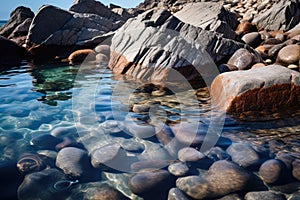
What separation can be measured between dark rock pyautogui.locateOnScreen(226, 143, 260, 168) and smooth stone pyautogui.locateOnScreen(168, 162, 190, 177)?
2.16ft

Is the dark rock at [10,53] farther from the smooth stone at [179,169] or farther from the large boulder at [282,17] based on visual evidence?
the large boulder at [282,17]

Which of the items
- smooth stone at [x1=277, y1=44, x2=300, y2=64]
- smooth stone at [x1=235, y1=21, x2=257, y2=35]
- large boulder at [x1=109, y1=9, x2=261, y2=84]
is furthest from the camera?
smooth stone at [x1=235, y1=21, x2=257, y2=35]

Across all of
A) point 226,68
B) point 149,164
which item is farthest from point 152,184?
point 226,68

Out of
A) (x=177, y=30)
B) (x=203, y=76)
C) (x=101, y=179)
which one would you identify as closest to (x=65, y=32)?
(x=177, y=30)

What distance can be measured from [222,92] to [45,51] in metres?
10.9

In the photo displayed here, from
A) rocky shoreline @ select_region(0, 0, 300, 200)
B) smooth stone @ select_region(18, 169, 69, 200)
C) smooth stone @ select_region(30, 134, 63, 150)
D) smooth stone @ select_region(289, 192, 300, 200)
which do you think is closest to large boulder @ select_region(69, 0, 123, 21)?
rocky shoreline @ select_region(0, 0, 300, 200)

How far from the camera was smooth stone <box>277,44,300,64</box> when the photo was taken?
838 cm

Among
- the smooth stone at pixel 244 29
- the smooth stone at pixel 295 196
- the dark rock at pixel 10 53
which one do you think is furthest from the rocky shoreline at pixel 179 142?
the dark rock at pixel 10 53

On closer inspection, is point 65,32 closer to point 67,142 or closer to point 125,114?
point 125,114

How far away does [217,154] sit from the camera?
327cm

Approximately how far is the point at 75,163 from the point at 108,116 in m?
1.72

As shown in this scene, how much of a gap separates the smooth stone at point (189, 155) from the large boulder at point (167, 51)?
155 inches

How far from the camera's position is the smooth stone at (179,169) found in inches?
113

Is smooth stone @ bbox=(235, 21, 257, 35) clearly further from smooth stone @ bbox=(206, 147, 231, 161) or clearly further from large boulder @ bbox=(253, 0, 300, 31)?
smooth stone @ bbox=(206, 147, 231, 161)
